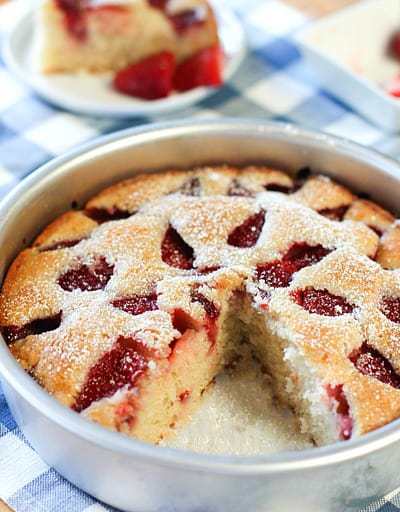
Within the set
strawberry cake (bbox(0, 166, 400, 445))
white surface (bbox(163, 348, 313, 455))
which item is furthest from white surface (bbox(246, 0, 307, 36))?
white surface (bbox(163, 348, 313, 455))

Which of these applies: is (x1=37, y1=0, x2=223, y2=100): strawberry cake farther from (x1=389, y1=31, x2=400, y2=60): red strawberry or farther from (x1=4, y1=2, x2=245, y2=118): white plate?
(x1=389, y1=31, x2=400, y2=60): red strawberry

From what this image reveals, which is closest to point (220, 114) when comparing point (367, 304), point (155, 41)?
point (155, 41)

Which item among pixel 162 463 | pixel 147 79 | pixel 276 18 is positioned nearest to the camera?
pixel 162 463

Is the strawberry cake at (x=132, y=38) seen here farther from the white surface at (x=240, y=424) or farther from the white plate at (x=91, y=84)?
the white surface at (x=240, y=424)

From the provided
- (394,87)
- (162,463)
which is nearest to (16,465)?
(162,463)

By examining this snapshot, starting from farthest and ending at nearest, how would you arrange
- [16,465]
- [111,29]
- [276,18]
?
[276,18], [111,29], [16,465]

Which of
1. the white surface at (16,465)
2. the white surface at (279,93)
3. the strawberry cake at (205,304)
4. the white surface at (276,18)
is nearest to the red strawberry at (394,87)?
the white surface at (279,93)

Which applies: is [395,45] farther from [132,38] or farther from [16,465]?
[16,465]
